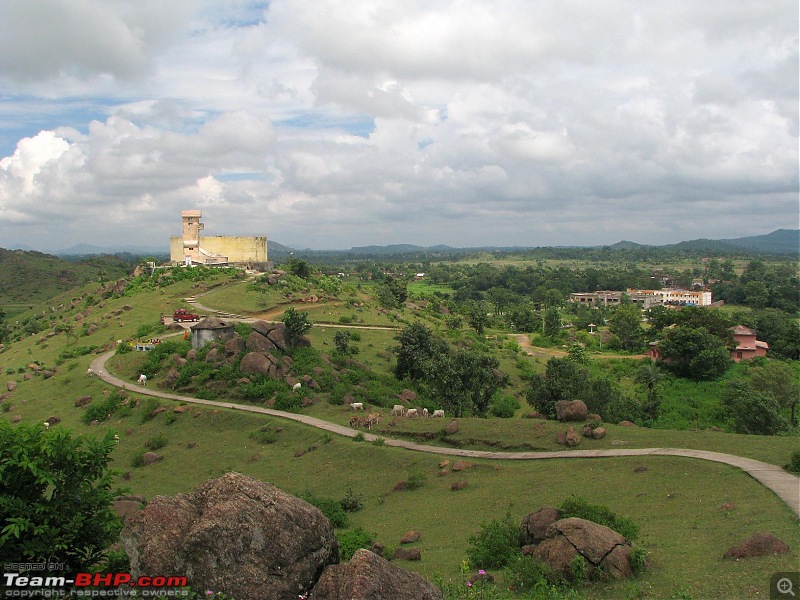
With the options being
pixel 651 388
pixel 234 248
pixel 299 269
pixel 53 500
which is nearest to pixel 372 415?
pixel 53 500

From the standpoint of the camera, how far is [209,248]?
8388 centimetres

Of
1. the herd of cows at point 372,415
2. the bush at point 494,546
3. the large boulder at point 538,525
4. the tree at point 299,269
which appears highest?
the tree at point 299,269

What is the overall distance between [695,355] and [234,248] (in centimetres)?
6162

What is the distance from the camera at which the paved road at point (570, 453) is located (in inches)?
773

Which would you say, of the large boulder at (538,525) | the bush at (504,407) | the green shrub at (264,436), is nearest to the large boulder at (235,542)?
the large boulder at (538,525)

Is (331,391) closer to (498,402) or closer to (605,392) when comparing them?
(498,402)

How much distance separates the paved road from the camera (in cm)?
1962

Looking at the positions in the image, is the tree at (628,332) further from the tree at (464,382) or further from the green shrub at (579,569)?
the green shrub at (579,569)

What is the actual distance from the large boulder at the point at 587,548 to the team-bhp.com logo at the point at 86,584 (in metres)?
8.85

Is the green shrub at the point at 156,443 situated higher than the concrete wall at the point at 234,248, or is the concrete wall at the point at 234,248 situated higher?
the concrete wall at the point at 234,248

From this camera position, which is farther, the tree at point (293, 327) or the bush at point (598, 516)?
the tree at point (293, 327)

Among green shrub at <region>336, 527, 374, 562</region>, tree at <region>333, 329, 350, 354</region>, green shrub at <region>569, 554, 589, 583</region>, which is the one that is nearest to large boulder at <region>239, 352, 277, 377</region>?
tree at <region>333, 329, 350, 354</region>

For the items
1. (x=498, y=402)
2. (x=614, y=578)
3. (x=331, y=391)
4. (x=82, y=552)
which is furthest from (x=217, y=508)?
(x=498, y=402)

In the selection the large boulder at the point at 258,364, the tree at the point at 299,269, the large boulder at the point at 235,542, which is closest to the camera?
the large boulder at the point at 235,542
